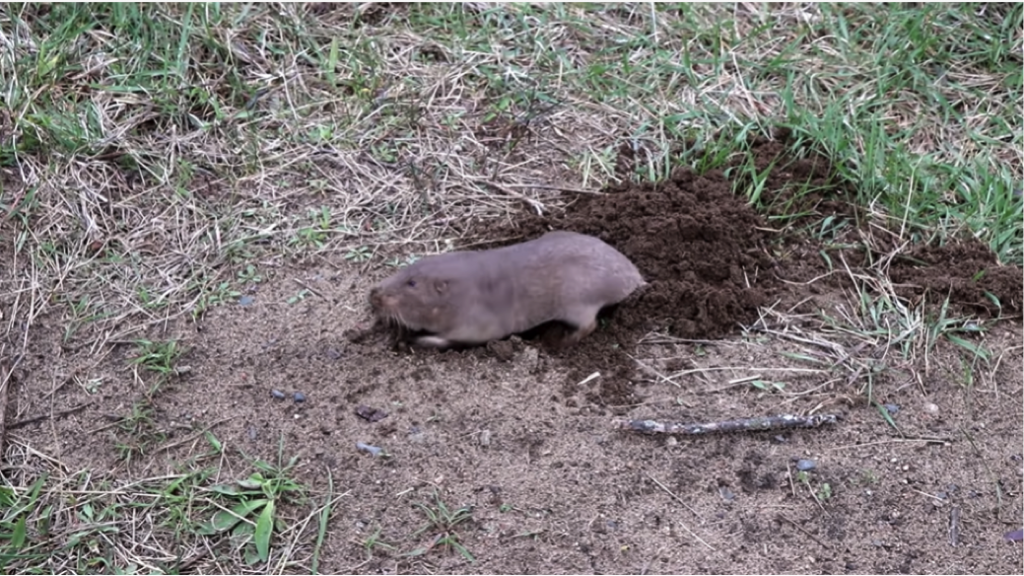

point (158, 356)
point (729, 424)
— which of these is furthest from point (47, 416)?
point (729, 424)

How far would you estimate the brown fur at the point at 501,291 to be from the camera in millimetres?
3568

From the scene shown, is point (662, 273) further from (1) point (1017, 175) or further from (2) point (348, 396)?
(1) point (1017, 175)

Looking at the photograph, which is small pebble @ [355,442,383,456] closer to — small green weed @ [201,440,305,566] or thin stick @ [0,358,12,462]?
small green weed @ [201,440,305,566]

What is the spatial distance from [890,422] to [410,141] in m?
2.28

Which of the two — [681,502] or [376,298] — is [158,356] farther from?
[681,502]

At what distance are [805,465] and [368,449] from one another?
4.59ft

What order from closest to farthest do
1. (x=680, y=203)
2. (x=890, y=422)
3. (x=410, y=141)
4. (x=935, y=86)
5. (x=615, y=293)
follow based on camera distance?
(x=890, y=422)
(x=615, y=293)
(x=680, y=203)
(x=410, y=141)
(x=935, y=86)

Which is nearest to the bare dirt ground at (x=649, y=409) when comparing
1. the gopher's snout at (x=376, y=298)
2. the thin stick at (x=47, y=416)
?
the thin stick at (x=47, y=416)

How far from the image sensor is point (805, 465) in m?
→ 3.29

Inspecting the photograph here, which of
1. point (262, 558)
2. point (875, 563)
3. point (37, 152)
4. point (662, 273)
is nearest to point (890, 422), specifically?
point (875, 563)

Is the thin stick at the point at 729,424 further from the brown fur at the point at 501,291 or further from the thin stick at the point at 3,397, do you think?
the thin stick at the point at 3,397

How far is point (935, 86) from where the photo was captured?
483cm

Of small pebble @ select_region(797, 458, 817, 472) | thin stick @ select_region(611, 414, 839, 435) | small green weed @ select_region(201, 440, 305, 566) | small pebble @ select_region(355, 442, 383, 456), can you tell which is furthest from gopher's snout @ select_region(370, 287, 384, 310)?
small pebble @ select_region(797, 458, 817, 472)

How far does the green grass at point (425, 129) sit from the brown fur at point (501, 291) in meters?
0.46
